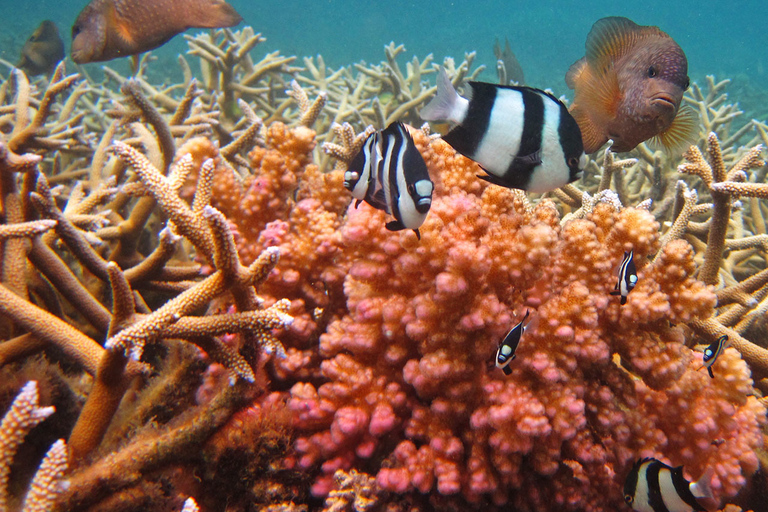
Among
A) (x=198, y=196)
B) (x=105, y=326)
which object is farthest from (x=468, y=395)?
(x=105, y=326)

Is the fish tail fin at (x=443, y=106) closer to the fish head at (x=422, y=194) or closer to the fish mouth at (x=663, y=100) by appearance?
the fish head at (x=422, y=194)

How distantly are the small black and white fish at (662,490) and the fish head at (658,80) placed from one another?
1563mm

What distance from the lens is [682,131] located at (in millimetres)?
2035

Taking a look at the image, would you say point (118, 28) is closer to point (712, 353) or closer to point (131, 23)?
point (131, 23)

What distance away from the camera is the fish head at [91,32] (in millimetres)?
3355

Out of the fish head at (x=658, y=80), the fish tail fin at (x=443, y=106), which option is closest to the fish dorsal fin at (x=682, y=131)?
the fish head at (x=658, y=80)

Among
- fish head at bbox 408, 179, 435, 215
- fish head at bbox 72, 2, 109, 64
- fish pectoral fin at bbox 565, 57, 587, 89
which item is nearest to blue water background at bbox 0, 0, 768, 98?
fish head at bbox 72, 2, 109, 64

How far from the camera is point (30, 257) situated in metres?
1.99

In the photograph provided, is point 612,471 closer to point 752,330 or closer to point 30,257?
point 752,330

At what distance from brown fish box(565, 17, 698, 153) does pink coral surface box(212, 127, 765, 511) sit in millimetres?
574

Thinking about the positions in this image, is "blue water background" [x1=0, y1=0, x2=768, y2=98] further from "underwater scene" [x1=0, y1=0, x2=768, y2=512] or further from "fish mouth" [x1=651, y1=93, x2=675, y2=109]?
"fish mouth" [x1=651, y1=93, x2=675, y2=109]

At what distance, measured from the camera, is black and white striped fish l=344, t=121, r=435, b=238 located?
1.16 meters

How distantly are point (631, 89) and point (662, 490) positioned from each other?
1.79 meters

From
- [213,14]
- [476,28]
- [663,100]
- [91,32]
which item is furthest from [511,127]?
[476,28]
